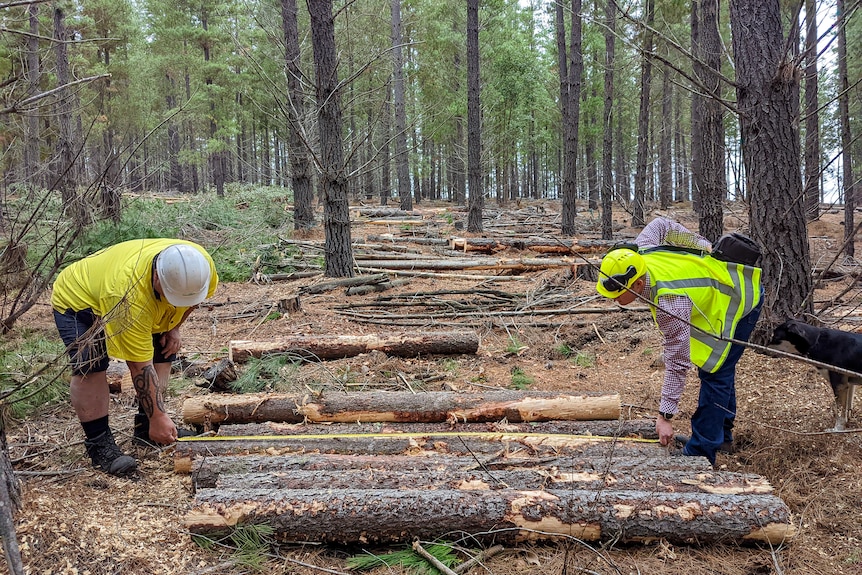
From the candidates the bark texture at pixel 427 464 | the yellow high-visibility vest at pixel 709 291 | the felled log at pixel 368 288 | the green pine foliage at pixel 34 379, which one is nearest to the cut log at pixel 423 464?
the bark texture at pixel 427 464

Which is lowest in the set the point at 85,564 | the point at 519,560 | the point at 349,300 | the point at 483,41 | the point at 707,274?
the point at 519,560

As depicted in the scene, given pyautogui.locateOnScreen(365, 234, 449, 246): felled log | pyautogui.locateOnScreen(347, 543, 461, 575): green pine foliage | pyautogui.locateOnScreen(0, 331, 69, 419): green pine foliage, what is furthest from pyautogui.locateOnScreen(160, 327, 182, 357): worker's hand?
pyautogui.locateOnScreen(365, 234, 449, 246): felled log

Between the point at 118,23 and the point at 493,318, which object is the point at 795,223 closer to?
the point at 493,318

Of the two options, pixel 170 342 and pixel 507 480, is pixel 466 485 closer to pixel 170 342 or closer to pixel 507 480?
pixel 507 480

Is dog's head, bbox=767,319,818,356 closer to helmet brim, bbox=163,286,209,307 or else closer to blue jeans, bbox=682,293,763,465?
blue jeans, bbox=682,293,763,465

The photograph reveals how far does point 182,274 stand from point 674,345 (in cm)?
301

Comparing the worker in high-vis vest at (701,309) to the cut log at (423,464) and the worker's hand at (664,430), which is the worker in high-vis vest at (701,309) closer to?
the worker's hand at (664,430)

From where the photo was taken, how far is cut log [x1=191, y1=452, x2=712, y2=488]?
321 cm

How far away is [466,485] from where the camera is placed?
298cm

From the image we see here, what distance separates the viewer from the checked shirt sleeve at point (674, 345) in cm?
326

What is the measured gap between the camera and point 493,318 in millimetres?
7199

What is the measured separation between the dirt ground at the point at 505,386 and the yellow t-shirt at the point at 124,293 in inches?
34.6

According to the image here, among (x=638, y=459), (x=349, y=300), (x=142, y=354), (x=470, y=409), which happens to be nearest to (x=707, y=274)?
(x=638, y=459)

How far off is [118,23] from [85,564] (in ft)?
79.0
